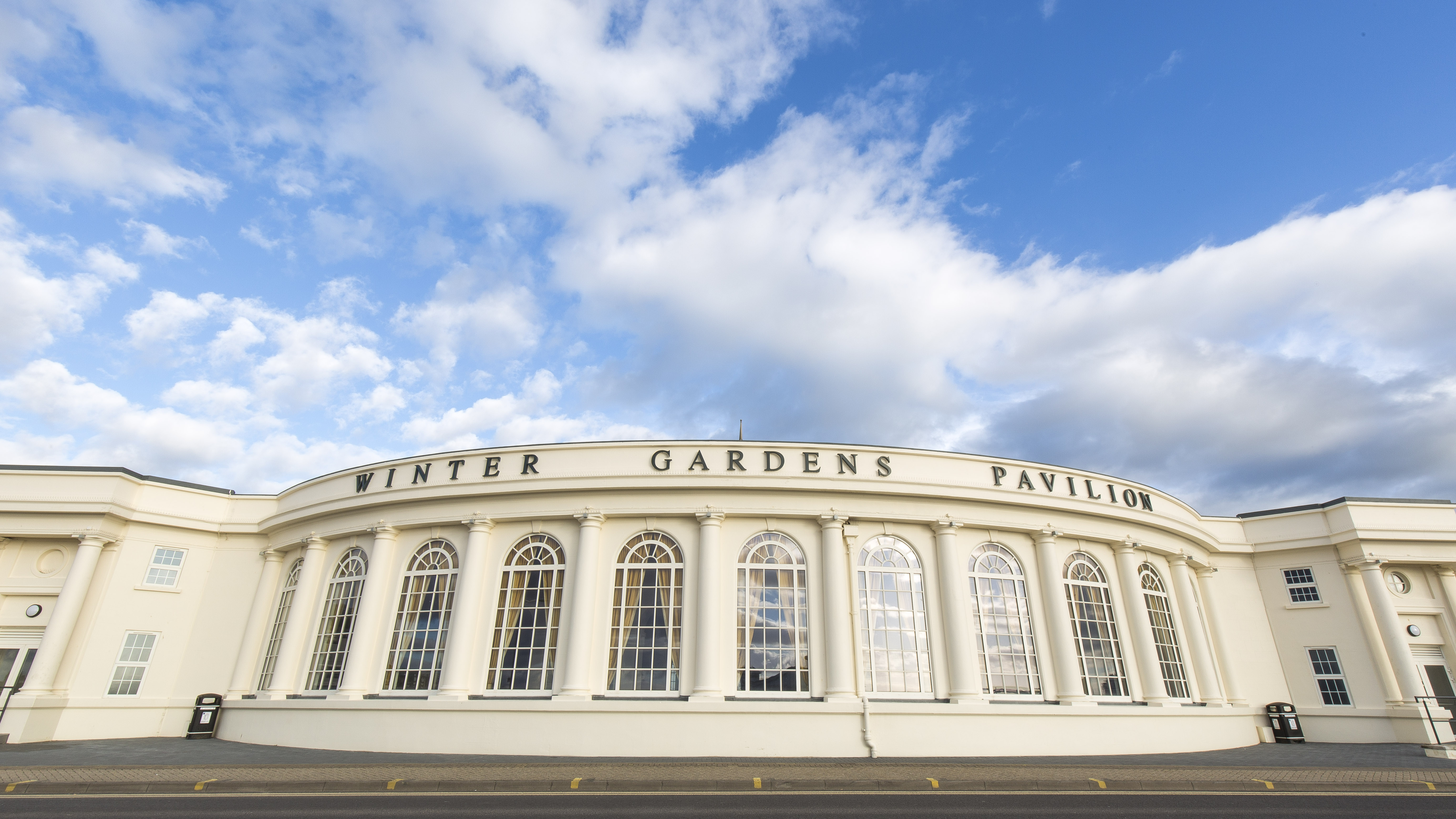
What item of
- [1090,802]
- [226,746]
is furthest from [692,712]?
[226,746]

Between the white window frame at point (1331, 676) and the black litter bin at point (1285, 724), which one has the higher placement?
the white window frame at point (1331, 676)

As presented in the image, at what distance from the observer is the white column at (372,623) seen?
682 inches

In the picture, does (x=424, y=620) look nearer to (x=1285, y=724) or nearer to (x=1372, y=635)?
(x=1285, y=724)

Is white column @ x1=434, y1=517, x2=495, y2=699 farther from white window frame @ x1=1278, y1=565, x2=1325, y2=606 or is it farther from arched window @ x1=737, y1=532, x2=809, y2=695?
white window frame @ x1=1278, y1=565, x2=1325, y2=606

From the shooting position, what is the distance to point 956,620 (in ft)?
55.1

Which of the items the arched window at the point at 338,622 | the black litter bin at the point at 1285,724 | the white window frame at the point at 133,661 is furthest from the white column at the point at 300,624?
the black litter bin at the point at 1285,724

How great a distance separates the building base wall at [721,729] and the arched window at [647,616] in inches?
37.0

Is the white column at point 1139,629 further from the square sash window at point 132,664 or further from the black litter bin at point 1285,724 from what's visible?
the square sash window at point 132,664

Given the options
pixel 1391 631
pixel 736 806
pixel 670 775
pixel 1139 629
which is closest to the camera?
pixel 736 806

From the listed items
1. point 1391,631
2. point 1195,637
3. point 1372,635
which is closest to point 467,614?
point 1195,637

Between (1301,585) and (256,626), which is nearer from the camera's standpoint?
(256,626)

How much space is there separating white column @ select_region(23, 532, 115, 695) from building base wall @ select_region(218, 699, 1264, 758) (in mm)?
8074

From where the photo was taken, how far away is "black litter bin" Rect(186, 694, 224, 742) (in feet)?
62.5

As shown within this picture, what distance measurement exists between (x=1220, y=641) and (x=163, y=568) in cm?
3316
